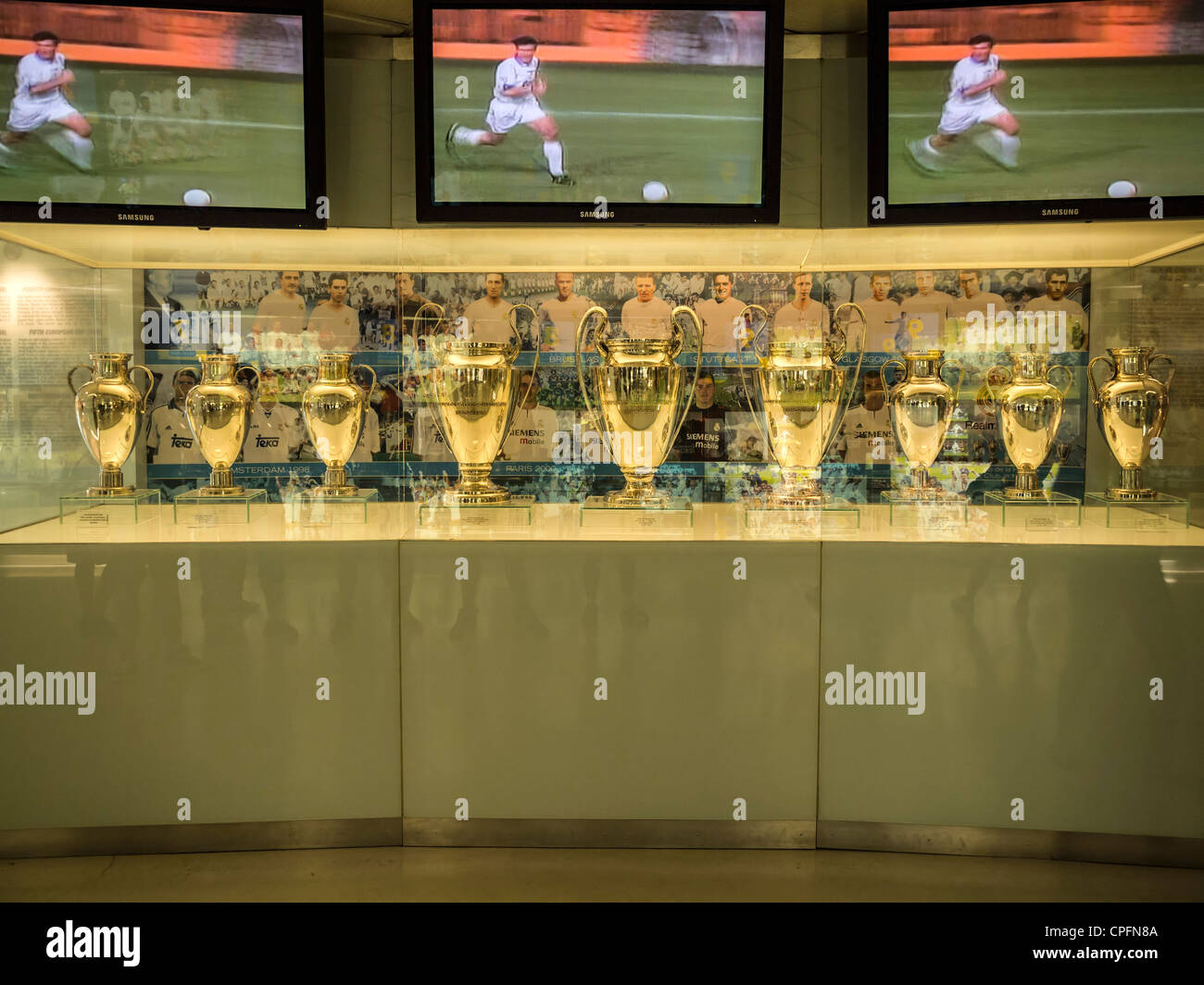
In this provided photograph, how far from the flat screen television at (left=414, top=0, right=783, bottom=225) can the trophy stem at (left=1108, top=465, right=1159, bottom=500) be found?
106cm

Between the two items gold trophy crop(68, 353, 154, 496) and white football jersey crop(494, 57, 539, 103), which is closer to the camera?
white football jersey crop(494, 57, 539, 103)

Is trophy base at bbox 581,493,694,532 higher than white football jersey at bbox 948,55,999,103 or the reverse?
the reverse

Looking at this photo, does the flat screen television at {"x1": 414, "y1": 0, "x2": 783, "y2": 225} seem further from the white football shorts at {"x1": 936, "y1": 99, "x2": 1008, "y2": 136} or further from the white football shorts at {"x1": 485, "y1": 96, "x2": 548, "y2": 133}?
the white football shorts at {"x1": 936, "y1": 99, "x2": 1008, "y2": 136}

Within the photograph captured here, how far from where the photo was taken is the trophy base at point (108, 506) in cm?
247

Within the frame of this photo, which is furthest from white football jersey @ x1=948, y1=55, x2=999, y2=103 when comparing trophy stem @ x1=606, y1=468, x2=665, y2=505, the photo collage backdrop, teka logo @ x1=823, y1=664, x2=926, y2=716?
teka logo @ x1=823, y1=664, x2=926, y2=716

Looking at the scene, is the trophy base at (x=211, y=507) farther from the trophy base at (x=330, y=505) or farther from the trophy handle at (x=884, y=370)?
the trophy handle at (x=884, y=370)

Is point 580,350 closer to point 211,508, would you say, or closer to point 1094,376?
point 211,508

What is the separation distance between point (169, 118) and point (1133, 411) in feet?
7.84

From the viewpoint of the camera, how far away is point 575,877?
2.25 m

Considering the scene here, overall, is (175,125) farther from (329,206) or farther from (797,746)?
(797,746)

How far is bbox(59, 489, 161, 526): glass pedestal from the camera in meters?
2.47

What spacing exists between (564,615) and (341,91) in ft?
4.46

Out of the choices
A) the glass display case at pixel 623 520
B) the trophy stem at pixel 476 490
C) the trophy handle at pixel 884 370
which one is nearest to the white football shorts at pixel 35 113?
the glass display case at pixel 623 520
